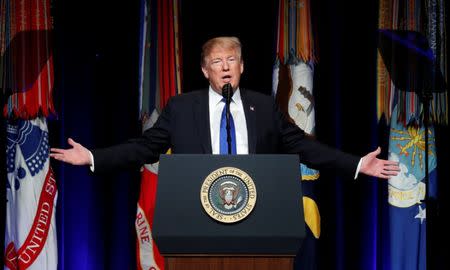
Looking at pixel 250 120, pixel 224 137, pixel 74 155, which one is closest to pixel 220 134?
pixel 224 137

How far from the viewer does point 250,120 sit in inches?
108

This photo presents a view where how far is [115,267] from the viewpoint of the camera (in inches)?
175

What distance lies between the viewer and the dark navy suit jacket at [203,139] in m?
2.69

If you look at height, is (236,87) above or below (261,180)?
above

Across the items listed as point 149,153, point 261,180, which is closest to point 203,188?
point 261,180

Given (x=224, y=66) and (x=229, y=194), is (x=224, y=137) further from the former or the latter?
(x=229, y=194)

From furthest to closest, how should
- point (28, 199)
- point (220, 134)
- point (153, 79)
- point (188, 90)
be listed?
point (188, 90) < point (153, 79) < point (28, 199) < point (220, 134)

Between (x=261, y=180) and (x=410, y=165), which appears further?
(x=410, y=165)

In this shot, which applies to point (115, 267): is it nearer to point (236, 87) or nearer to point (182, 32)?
point (182, 32)

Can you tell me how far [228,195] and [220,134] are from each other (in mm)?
622

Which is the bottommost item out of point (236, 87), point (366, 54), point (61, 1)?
point (236, 87)

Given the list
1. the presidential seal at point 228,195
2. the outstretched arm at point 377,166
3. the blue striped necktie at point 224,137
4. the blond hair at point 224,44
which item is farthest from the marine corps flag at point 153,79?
the presidential seal at point 228,195

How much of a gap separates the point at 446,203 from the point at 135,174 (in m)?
2.12

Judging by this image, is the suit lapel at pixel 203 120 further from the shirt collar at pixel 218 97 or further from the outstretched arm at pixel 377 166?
the outstretched arm at pixel 377 166
